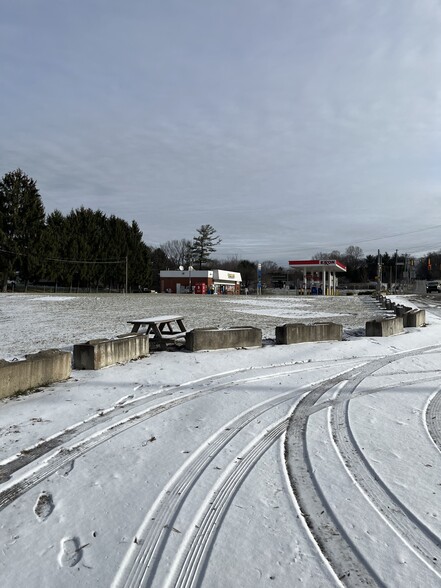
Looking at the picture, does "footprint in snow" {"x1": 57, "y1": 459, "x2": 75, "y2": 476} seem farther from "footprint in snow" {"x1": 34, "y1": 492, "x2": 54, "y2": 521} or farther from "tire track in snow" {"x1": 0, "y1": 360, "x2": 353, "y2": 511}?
"footprint in snow" {"x1": 34, "y1": 492, "x2": 54, "y2": 521}

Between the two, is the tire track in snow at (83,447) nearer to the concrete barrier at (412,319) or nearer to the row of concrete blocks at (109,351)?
the row of concrete blocks at (109,351)

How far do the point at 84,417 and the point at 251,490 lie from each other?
2700mm

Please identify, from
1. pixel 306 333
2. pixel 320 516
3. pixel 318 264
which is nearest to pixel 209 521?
pixel 320 516

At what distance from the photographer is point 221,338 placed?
34.7 feet

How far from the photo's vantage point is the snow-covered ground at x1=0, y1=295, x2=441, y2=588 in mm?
2812

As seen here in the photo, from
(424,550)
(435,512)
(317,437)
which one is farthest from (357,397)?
(424,550)

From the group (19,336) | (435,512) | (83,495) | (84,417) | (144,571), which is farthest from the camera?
(19,336)

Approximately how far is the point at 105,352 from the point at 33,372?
5.57 feet

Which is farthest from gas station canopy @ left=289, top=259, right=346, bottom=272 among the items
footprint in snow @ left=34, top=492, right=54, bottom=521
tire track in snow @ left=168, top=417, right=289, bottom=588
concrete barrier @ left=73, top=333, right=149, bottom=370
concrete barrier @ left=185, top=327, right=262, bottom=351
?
footprint in snow @ left=34, top=492, right=54, bottom=521

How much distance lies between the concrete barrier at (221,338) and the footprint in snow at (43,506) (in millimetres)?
6570

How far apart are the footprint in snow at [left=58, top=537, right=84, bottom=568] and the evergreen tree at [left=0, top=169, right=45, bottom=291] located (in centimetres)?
5646

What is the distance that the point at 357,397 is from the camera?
6.77 m

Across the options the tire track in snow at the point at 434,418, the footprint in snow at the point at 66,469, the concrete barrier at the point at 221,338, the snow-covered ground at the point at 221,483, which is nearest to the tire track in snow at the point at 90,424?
the snow-covered ground at the point at 221,483

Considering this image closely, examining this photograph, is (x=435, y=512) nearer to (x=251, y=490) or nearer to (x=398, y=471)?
(x=398, y=471)
